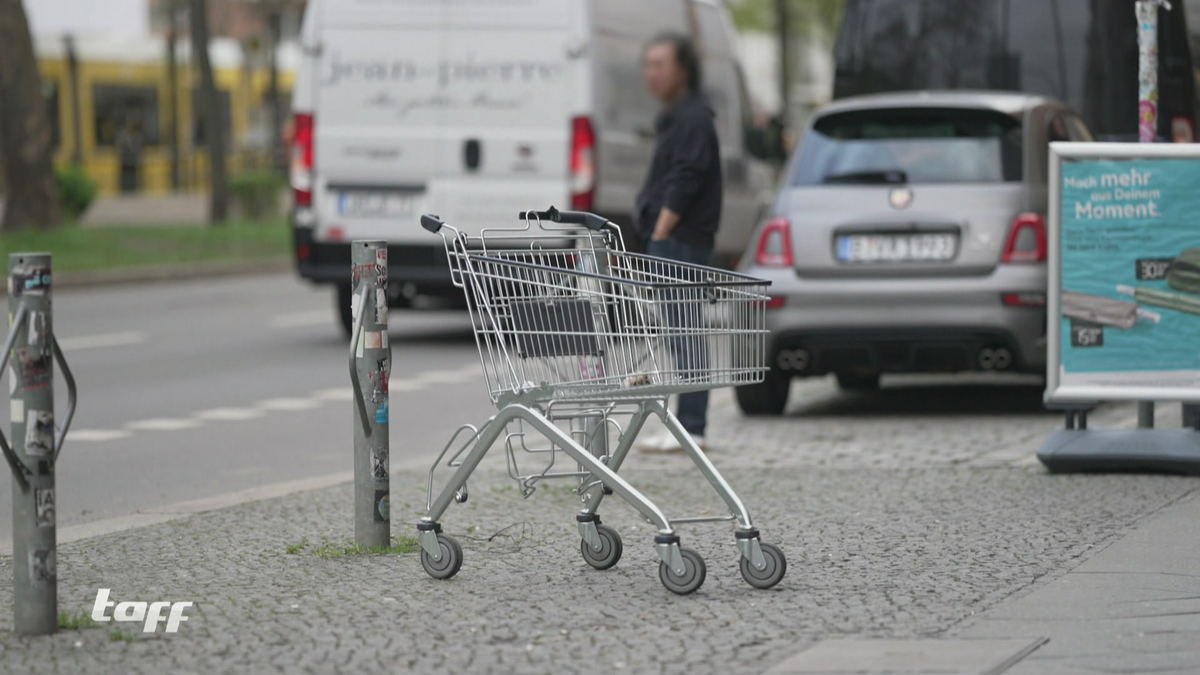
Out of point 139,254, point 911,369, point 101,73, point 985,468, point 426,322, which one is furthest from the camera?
point 101,73

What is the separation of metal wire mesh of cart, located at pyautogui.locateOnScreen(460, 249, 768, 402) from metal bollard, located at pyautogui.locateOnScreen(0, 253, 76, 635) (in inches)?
46.0

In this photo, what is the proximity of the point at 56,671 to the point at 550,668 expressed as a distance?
47.1 inches

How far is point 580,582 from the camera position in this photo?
18.7 ft

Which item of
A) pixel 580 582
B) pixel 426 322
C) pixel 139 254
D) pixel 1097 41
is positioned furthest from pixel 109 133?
pixel 580 582

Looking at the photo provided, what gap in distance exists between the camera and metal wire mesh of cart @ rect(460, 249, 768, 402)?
5.43 metres

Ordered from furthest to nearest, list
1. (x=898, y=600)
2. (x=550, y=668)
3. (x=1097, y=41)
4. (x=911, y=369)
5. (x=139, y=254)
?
(x=139, y=254)
(x=1097, y=41)
(x=911, y=369)
(x=898, y=600)
(x=550, y=668)

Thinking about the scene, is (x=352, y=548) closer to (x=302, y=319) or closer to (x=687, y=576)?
(x=687, y=576)

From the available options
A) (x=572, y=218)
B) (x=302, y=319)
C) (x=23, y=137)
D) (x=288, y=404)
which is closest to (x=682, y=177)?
(x=572, y=218)

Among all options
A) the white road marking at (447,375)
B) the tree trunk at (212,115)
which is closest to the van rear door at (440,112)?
the white road marking at (447,375)

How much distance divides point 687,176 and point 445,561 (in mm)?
3536

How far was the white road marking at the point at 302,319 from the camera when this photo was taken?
56.3ft

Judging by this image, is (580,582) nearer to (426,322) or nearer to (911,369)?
(911,369)

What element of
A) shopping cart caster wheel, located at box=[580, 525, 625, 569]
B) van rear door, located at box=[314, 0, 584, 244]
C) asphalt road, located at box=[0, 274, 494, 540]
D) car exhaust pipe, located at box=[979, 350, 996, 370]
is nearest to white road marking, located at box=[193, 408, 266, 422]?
asphalt road, located at box=[0, 274, 494, 540]

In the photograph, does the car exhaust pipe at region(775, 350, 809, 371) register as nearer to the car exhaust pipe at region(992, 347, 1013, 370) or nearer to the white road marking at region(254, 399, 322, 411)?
the car exhaust pipe at region(992, 347, 1013, 370)
